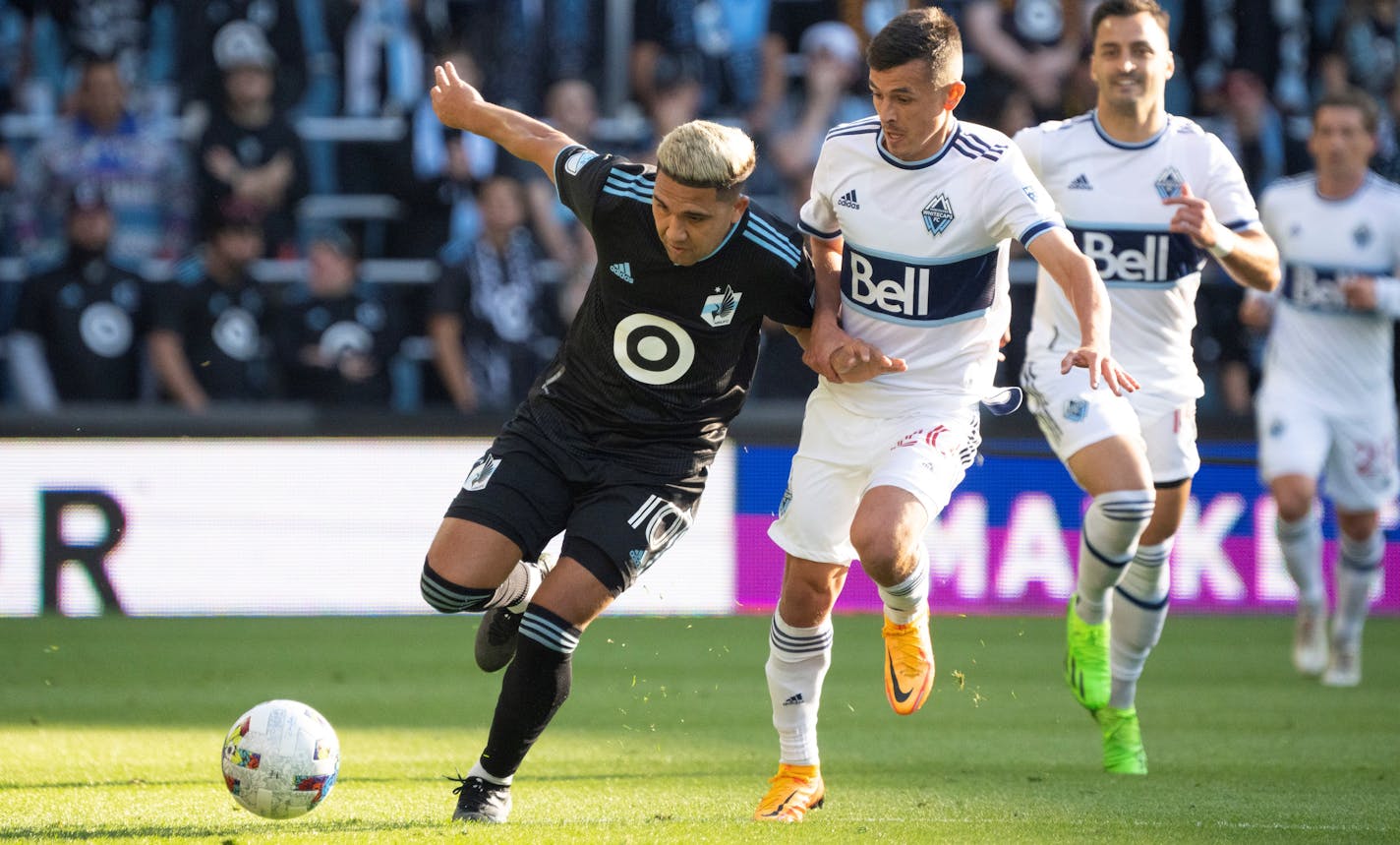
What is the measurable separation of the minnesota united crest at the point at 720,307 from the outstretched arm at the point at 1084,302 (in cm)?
97

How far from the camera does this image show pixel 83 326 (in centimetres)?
1328

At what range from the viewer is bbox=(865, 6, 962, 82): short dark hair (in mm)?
5766

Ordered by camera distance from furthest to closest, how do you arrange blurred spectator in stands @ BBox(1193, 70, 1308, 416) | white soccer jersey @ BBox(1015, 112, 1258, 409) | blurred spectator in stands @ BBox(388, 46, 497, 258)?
blurred spectator in stands @ BBox(388, 46, 497, 258), blurred spectator in stands @ BBox(1193, 70, 1308, 416), white soccer jersey @ BBox(1015, 112, 1258, 409)

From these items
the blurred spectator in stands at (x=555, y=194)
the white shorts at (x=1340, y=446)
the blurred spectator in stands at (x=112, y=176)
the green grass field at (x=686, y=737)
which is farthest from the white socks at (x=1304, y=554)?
the blurred spectator in stands at (x=112, y=176)

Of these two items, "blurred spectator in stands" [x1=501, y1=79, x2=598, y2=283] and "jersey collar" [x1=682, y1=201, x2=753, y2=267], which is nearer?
"jersey collar" [x1=682, y1=201, x2=753, y2=267]

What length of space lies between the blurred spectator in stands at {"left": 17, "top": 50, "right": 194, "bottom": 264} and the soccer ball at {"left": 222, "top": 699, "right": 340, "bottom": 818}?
8.84m

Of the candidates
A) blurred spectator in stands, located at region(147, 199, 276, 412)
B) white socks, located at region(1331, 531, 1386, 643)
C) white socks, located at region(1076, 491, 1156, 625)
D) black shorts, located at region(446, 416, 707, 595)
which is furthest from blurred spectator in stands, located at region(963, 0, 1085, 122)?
black shorts, located at region(446, 416, 707, 595)

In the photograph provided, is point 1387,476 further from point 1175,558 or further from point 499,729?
point 499,729

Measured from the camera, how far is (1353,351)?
10.2 meters

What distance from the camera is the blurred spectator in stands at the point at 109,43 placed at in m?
14.4

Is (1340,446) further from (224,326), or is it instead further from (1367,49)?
(224,326)

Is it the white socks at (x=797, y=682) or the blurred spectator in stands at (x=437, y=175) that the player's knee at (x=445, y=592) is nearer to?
the white socks at (x=797, y=682)

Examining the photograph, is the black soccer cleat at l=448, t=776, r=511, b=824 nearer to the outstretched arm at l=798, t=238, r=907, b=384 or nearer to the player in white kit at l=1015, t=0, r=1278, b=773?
the outstretched arm at l=798, t=238, r=907, b=384

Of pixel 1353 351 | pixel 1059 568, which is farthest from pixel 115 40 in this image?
pixel 1353 351
